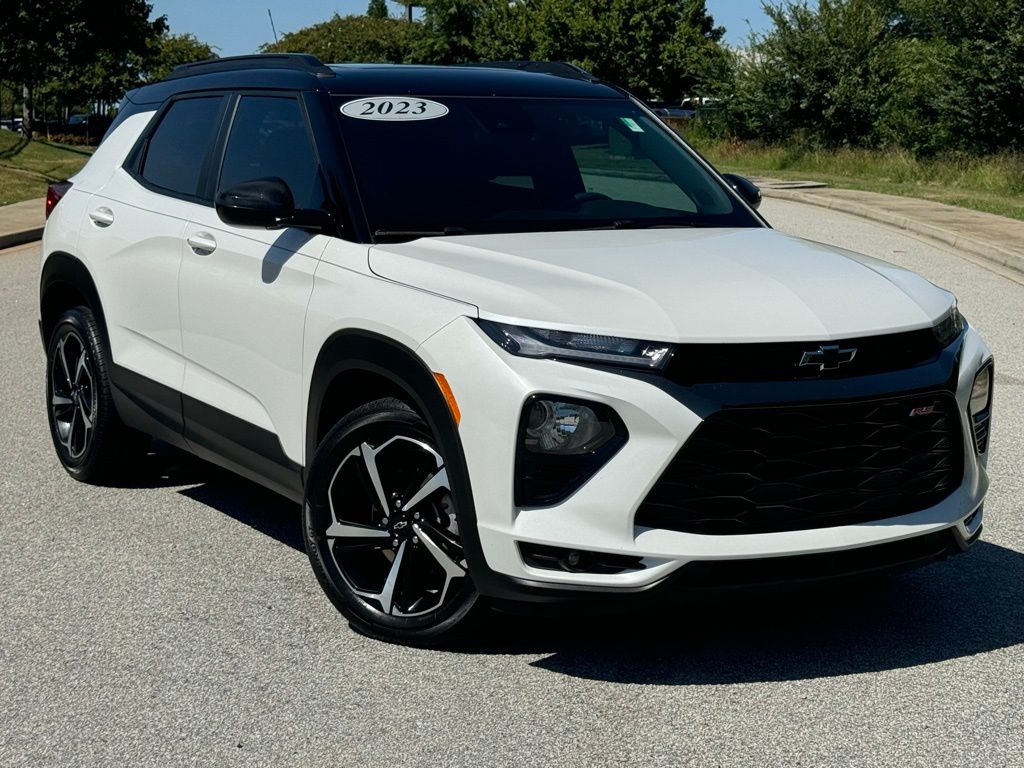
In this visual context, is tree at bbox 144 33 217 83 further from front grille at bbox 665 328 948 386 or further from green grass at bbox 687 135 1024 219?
front grille at bbox 665 328 948 386

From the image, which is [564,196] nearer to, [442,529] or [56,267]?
[442,529]

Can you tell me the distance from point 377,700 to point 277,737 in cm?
35

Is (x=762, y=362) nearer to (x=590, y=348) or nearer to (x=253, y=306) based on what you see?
(x=590, y=348)

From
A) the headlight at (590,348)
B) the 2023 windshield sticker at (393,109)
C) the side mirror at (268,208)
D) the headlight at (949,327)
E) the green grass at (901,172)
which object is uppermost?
the 2023 windshield sticker at (393,109)

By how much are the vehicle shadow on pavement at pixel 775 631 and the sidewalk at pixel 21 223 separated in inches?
592

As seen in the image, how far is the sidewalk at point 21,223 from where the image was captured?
722 inches

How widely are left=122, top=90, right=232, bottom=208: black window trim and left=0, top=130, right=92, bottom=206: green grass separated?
1827cm

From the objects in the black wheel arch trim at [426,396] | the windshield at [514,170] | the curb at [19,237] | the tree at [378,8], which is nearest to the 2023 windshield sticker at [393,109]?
the windshield at [514,170]

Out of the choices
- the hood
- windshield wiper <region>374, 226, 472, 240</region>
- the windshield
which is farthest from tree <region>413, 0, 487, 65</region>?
the hood

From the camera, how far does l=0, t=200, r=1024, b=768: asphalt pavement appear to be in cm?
385

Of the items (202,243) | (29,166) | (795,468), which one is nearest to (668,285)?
(795,468)

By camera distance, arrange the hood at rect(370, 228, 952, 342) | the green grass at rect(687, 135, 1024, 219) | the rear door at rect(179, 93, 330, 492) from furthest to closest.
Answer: the green grass at rect(687, 135, 1024, 219) < the rear door at rect(179, 93, 330, 492) < the hood at rect(370, 228, 952, 342)

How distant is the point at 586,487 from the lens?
154 inches

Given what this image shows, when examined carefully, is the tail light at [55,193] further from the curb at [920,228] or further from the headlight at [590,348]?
the curb at [920,228]
